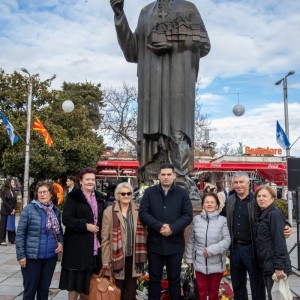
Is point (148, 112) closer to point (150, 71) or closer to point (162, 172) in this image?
point (150, 71)

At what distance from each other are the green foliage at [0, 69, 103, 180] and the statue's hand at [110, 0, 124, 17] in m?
17.0

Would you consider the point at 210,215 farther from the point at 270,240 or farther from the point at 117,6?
the point at 117,6

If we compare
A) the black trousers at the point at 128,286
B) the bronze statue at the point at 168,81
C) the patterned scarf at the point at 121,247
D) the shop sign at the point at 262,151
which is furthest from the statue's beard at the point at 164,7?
the shop sign at the point at 262,151

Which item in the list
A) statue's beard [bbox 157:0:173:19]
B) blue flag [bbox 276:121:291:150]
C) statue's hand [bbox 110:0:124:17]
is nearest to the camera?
statue's hand [bbox 110:0:124:17]

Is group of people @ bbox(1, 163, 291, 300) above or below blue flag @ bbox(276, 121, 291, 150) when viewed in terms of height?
below

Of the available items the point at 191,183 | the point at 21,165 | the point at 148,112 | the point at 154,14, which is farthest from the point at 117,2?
the point at 21,165

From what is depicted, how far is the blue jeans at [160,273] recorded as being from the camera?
4.38 m

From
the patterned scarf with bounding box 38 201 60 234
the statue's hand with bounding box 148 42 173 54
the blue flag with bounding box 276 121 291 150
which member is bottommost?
the patterned scarf with bounding box 38 201 60 234

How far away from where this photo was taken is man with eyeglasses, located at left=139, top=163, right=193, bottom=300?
14.2 ft

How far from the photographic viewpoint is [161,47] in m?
6.16

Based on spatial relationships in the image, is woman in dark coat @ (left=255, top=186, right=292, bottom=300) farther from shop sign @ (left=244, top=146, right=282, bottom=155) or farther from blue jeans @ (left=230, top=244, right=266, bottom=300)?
shop sign @ (left=244, top=146, right=282, bottom=155)

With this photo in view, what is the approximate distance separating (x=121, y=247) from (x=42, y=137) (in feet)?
68.5

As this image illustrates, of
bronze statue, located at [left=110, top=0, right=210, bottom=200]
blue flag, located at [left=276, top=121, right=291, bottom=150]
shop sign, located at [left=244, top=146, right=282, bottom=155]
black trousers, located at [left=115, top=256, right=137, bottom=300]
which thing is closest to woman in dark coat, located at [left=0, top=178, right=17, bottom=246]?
bronze statue, located at [left=110, top=0, right=210, bottom=200]

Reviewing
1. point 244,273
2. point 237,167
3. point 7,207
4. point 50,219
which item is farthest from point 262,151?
point 50,219
